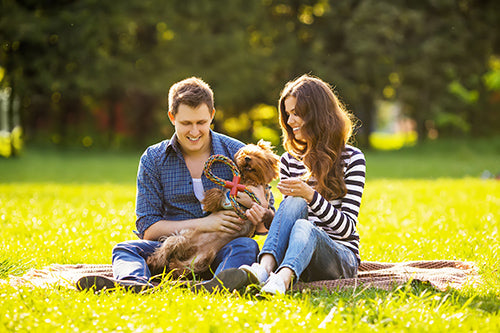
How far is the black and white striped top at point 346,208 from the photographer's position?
372 centimetres

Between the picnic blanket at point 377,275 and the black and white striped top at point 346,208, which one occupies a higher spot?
the black and white striped top at point 346,208

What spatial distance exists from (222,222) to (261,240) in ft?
6.16

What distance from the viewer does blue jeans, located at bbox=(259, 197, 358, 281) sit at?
11.5 feet

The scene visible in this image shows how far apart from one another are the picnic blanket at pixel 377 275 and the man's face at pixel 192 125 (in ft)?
3.93

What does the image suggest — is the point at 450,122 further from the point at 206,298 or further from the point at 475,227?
the point at 206,298

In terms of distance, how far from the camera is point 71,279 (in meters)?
3.91

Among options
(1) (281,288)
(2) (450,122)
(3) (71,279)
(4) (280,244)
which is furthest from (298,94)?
(2) (450,122)

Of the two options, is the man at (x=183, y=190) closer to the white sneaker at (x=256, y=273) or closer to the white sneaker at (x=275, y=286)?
the white sneaker at (x=256, y=273)

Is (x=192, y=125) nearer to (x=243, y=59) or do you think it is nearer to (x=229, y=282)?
(x=229, y=282)

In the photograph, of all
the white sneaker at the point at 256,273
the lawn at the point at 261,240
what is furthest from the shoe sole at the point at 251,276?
the lawn at the point at 261,240

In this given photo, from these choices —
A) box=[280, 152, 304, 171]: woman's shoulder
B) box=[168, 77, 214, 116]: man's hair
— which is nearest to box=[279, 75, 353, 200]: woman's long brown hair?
box=[280, 152, 304, 171]: woman's shoulder

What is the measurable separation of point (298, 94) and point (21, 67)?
1948cm

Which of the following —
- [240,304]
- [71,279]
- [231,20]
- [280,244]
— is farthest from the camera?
[231,20]

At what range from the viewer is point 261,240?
5.80 metres
